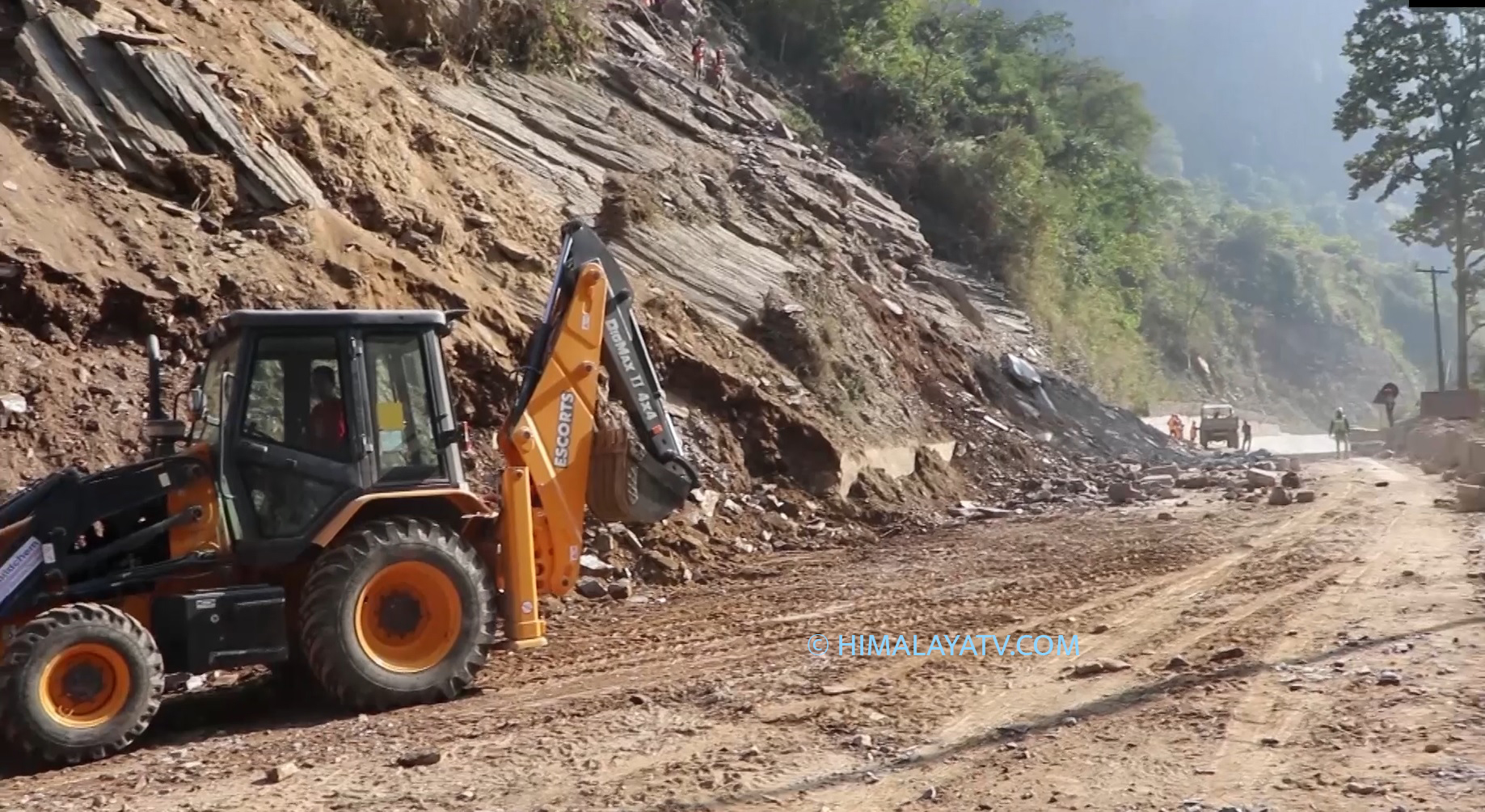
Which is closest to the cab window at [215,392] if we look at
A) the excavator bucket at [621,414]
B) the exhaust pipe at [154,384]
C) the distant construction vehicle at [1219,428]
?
the exhaust pipe at [154,384]

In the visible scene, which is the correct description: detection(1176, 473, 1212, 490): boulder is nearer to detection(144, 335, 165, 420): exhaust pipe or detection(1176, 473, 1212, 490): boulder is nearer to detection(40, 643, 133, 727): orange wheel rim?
detection(144, 335, 165, 420): exhaust pipe

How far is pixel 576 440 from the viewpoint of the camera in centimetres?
802

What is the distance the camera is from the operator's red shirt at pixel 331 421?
7.20 metres

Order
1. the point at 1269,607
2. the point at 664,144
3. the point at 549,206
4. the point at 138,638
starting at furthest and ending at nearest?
the point at 664,144 < the point at 549,206 < the point at 1269,607 < the point at 138,638

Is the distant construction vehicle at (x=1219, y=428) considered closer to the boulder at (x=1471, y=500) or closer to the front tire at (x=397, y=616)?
the boulder at (x=1471, y=500)

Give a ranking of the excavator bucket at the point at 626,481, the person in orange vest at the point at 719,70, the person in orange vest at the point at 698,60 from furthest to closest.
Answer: the person in orange vest at the point at 719,70
the person in orange vest at the point at 698,60
the excavator bucket at the point at 626,481

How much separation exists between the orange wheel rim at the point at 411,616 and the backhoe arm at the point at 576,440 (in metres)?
0.43

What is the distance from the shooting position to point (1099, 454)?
21688 millimetres

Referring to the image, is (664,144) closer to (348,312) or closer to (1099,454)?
(1099,454)

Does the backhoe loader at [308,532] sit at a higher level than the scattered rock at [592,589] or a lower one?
higher

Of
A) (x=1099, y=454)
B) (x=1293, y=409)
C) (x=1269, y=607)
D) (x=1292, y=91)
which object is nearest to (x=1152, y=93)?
(x=1292, y=91)

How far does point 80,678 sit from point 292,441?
159 cm

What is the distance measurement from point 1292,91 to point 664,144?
168294 mm

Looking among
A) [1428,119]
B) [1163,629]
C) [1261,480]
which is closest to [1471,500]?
Answer: [1261,480]
